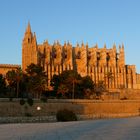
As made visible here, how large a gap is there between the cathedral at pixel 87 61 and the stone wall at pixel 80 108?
2388 cm

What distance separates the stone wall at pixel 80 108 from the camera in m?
42.6

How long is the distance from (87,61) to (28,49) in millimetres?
15692

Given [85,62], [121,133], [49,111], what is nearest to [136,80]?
[85,62]

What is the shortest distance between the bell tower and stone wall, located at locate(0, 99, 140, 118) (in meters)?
24.4

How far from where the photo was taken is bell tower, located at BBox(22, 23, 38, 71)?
73.6 metres

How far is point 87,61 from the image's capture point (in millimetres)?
83125

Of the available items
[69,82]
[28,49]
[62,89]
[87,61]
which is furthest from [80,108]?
[87,61]

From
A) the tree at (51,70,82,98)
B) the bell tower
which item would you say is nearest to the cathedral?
the bell tower

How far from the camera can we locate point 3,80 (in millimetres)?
57125

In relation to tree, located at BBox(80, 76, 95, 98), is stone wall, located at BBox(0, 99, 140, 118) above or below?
below

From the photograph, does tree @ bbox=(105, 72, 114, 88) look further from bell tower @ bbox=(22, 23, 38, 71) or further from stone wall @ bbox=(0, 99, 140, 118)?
stone wall @ bbox=(0, 99, 140, 118)

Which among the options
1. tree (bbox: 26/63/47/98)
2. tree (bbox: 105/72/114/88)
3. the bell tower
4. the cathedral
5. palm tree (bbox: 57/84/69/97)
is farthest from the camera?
tree (bbox: 105/72/114/88)

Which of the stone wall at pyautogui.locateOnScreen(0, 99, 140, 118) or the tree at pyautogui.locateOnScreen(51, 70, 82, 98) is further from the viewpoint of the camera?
the tree at pyautogui.locateOnScreen(51, 70, 82, 98)

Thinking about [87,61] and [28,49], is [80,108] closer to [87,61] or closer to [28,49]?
[28,49]
